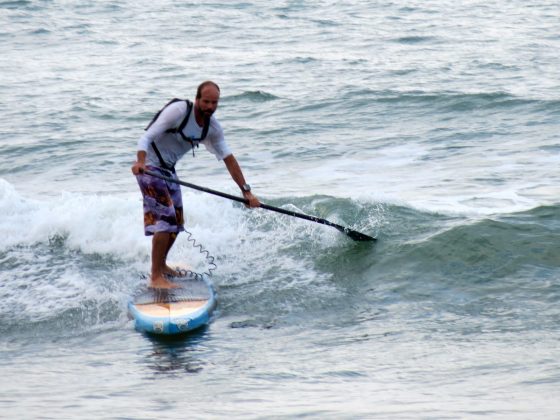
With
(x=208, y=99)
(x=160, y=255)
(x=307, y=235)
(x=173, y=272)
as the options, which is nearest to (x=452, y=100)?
(x=307, y=235)

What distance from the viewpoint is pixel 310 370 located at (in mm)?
6262

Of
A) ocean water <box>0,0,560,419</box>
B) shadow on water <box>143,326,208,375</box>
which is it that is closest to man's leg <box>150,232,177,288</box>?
ocean water <box>0,0,560,419</box>

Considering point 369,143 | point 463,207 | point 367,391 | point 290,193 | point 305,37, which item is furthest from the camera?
point 305,37

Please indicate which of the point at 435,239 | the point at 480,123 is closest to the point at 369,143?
the point at 480,123

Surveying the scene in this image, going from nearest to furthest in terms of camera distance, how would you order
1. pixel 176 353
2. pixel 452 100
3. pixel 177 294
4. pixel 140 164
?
pixel 176 353 → pixel 140 164 → pixel 177 294 → pixel 452 100

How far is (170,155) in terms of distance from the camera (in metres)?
7.64

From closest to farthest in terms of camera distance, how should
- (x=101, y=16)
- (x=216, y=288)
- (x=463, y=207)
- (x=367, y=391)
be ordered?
1. (x=367, y=391)
2. (x=216, y=288)
3. (x=463, y=207)
4. (x=101, y=16)

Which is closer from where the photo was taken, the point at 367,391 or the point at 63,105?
the point at 367,391

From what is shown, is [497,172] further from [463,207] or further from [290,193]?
[290,193]

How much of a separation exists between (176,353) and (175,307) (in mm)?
697

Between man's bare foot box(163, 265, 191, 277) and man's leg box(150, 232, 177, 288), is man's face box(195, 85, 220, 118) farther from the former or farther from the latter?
man's bare foot box(163, 265, 191, 277)

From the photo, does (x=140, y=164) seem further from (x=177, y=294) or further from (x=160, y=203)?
(x=177, y=294)

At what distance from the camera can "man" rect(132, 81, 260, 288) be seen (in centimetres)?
731

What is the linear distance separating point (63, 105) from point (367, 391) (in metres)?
12.3
